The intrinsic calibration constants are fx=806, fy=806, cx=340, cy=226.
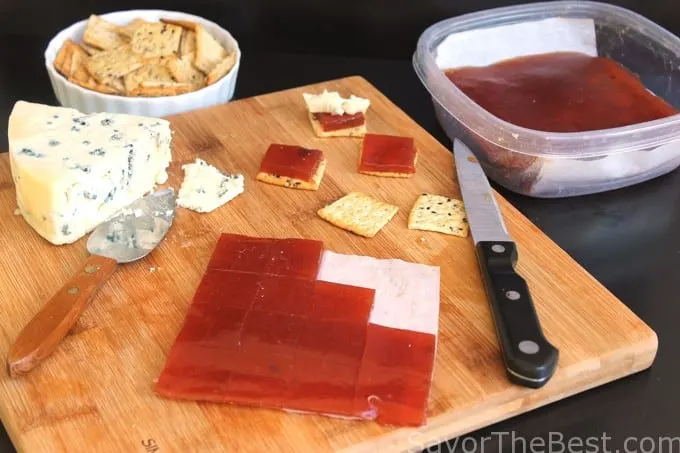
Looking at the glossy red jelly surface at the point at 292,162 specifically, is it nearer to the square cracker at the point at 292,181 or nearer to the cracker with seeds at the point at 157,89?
the square cracker at the point at 292,181

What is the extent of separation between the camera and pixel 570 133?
1380 mm

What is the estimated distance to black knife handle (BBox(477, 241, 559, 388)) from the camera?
1021 mm

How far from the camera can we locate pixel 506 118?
150 centimetres

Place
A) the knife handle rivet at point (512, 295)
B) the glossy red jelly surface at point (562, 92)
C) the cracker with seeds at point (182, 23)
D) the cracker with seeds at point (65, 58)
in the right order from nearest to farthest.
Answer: the knife handle rivet at point (512, 295) → the glossy red jelly surface at point (562, 92) → the cracker with seeds at point (65, 58) → the cracker with seeds at point (182, 23)

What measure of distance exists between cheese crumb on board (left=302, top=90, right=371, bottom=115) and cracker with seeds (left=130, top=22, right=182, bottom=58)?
34cm

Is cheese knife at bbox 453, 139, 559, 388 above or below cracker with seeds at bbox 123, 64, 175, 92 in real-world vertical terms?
above

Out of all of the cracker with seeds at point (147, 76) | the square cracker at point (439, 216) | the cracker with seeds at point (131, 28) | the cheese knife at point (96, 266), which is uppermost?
the square cracker at point (439, 216)

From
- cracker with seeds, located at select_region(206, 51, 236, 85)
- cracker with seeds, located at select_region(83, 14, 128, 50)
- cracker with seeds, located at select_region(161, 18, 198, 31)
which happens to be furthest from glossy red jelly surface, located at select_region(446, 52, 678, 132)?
cracker with seeds, located at select_region(83, 14, 128, 50)

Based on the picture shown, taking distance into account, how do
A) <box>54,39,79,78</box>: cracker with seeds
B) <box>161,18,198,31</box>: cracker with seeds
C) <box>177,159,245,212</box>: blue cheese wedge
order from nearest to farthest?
1. <box>177,159,245,212</box>: blue cheese wedge
2. <box>54,39,79,78</box>: cracker with seeds
3. <box>161,18,198,31</box>: cracker with seeds

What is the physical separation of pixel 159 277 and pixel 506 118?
27.9 inches

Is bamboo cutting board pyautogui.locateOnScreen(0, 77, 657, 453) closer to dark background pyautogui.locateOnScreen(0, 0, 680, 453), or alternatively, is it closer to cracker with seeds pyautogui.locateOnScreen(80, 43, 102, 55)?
dark background pyautogui.locateOnScreen(0, 0, 680, 453)

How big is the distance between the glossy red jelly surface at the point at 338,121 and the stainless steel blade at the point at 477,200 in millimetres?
191

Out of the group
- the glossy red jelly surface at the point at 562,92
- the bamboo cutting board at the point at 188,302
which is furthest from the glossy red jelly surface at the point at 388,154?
the glossy red jelly surface at the point at 562,92

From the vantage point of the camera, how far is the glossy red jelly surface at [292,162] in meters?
1.39
